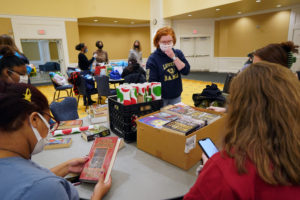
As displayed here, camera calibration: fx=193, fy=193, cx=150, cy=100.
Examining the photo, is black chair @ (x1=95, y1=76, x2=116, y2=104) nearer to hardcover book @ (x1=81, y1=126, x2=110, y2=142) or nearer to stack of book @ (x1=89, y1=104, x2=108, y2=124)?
stack of book @ (x1=89, y1=104, x2=108, y2=124)

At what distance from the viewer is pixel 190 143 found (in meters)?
1.07

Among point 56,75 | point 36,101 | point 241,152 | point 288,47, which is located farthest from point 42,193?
point 56,75

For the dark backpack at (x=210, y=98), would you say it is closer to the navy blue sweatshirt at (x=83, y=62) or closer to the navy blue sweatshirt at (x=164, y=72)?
the navy blue sweatshirt at (x=164, y=72)

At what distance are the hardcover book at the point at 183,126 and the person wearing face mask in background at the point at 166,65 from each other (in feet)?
3.17

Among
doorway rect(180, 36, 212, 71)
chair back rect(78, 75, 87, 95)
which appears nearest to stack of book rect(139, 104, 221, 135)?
chair back rect(78, 75, 87, 95)

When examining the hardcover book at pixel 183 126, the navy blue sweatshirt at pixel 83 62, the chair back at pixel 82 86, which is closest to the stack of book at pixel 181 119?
the hardcover book at pixel 183 126

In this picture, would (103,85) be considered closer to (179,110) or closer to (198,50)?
(179,110)

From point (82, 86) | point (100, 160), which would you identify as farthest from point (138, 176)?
point (82, 86)

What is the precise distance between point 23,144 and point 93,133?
0.79m

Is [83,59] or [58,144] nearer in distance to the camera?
[58,144]

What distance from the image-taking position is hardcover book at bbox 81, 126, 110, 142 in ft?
4.77

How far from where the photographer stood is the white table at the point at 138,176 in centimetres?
93

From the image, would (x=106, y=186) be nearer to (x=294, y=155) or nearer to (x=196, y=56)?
(x=294, y=155)

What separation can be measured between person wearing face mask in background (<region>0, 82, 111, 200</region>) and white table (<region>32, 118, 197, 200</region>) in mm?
253
